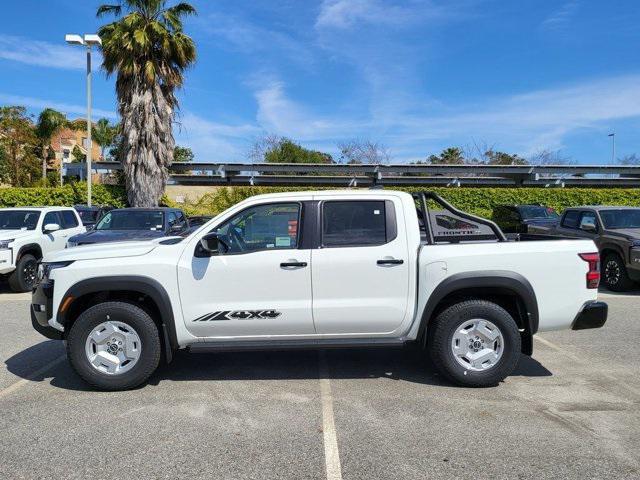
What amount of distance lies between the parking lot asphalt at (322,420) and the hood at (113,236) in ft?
14.1

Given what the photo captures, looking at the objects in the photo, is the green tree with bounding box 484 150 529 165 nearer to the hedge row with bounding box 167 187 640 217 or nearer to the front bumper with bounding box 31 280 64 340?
the hedge row with bounding box 167 187 640 217

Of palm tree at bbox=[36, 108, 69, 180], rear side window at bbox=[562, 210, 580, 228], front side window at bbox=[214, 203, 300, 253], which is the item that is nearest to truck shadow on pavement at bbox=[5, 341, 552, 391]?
front side window at bbox=[214, 203, 300, 253]

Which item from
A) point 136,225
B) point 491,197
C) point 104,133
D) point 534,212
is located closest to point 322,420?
point 136,225

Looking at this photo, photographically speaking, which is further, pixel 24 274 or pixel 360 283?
pixel 24 274

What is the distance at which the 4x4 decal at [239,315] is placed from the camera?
4965 millimetres

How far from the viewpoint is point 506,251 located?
5031 mm

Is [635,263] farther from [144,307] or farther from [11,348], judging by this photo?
[11,348]

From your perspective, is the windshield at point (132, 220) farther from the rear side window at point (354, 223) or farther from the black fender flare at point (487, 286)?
the black fender flare at point (487, 286)

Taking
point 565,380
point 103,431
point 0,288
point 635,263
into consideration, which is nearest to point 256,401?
point 103,431

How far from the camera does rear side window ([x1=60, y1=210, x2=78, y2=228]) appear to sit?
12.5 metres

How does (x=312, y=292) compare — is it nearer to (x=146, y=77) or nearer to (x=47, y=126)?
(x=146, y=77)

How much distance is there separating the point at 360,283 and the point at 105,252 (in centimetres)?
236

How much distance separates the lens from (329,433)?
410 centimetres

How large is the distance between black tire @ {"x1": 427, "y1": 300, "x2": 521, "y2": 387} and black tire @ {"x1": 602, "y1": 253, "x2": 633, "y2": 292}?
6833 millimetres
